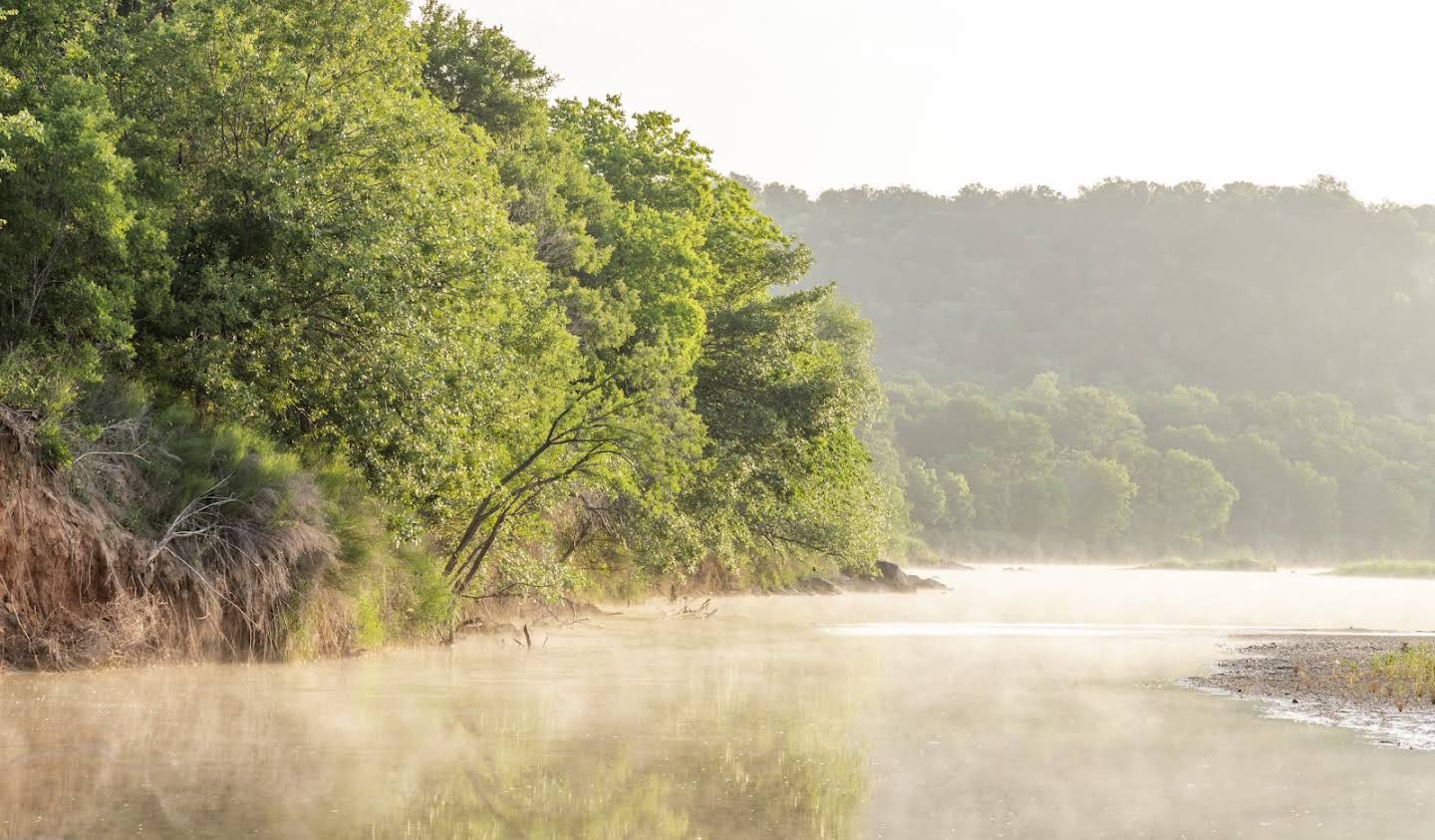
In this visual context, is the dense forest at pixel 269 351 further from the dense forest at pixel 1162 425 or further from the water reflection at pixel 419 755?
the dense forest at pixel 1162 425

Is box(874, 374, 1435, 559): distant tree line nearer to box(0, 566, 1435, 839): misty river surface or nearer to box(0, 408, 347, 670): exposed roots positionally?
box(0, 566, 1435, 839): misty river surface

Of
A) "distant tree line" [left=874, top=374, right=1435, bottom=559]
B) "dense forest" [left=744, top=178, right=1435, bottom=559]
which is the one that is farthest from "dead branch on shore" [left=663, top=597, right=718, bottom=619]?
"distant tree line" [left=874, top=374, right=1435, bottom=559]

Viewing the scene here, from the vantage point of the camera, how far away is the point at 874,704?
805 inches

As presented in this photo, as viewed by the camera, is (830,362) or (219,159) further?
(830,362)

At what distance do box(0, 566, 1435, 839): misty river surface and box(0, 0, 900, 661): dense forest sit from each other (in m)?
1.62

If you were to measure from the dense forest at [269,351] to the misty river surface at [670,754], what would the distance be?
1624mm

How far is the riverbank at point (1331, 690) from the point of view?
18812mm

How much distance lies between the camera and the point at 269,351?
23750 mm

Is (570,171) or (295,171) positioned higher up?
(570,171)

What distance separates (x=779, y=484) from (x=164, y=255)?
19.6 meters

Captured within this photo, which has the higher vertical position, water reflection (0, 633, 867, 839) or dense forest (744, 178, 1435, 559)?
dense forest (744, 178, 1435, 559)

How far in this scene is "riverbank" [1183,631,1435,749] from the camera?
1881cm

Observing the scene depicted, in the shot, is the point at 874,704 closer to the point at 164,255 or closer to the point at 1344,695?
the point at 1344,695

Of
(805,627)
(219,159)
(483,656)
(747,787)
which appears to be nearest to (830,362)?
(805,627)
